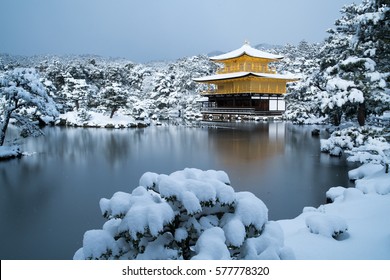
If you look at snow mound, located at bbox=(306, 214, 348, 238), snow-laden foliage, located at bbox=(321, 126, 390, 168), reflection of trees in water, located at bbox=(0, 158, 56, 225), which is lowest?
reflection of trees in water, located at bbox=(0, 158, 56, 225)

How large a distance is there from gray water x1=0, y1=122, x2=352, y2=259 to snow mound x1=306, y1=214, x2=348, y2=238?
5.36ft

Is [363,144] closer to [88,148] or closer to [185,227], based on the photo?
→ [185,227]

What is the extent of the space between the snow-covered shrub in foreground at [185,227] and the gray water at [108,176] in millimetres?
2689

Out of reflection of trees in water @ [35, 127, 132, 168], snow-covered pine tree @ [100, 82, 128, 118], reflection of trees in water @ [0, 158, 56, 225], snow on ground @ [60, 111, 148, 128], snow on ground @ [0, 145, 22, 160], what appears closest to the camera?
reflection of trees in water @ [0, 158, 56, 225]

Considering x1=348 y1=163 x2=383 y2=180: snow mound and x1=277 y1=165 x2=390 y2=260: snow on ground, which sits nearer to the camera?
x1=277 y1=165 x2=390 y2=260: snow on ground

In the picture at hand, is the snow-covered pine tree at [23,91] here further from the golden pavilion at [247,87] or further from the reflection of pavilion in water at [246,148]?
the golden pavilion at [247,87]

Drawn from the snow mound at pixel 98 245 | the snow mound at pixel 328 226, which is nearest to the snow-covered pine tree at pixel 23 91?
the snow mound at pixel 98 245

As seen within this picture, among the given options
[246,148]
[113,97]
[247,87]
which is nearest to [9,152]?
[246,148]

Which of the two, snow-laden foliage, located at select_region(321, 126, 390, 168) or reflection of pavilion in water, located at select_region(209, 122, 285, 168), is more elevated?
snow-laden foliage, located at select_region(321, 126, 390, 168)

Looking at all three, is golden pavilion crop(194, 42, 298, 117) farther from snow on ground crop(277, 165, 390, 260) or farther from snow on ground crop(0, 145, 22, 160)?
snow on ground crop(277, 165, 390, 260)

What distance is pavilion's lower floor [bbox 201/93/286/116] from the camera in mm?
34531

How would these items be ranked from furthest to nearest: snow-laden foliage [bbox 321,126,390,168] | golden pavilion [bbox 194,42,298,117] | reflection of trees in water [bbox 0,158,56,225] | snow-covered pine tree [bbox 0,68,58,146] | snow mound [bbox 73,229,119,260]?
golden pavilion [bbox 194,42,298,117] → snow-covered pine tree [bbox 0,68,58,146] → snow-laden foliage [bbox 321,126,390,168] → reflection of trees in water [bbox 0,158,56,225] → snow mound [bbox 73,229,119,260]

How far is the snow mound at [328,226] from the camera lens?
491cm


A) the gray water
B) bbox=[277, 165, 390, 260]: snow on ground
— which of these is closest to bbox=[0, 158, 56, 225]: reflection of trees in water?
the gray water
